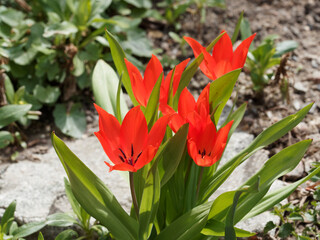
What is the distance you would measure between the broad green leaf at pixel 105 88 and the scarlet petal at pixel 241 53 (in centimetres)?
55

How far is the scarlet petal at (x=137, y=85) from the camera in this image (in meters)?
1.43

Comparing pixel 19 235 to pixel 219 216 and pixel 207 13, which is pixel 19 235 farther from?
pixel 207 13

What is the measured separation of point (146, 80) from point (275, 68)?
1.65 metres

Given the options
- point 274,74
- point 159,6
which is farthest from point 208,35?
point 274,74

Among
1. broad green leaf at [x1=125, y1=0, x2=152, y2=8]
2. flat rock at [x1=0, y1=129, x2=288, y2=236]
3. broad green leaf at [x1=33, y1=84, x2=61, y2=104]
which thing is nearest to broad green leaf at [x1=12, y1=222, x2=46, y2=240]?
flat rock at [x1=0, y1=129, x2=288, y2=236]

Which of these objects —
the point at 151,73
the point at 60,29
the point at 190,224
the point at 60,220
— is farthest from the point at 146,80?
the point at 60,29

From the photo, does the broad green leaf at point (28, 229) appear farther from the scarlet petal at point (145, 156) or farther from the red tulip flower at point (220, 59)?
the red tulip flower at point (220, 59)

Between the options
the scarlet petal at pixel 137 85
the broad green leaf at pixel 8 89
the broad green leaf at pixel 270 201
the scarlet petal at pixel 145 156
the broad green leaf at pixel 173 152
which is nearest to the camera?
the scarlet petal at pixel 145 156

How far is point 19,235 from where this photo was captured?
71.4 inches

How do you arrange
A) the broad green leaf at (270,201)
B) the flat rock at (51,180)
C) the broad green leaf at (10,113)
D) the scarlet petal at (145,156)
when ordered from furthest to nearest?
the broad green leaf at (10,113) → the flat rock at (51,180) → the broad green leaf at (270,201) → the scarlet petal at (145,156)

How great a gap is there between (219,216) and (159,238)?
231mm

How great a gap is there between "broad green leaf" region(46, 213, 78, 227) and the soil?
79 cm

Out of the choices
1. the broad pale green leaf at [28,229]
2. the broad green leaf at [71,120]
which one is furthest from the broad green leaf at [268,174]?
the broad green leaf at [71,120]

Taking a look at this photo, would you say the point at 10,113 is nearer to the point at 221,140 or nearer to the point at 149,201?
the point at 149,201
